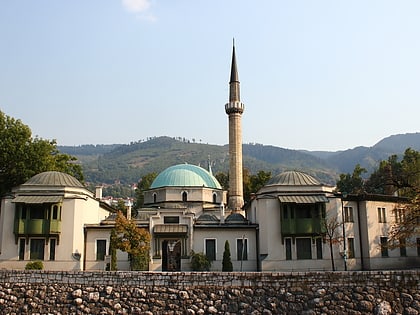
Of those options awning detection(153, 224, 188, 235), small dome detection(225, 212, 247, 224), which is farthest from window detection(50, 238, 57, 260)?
small dome detection(225, 212, 247, 224)

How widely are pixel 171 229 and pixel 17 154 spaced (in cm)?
1434

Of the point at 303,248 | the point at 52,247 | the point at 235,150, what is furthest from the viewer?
the point at 235,150

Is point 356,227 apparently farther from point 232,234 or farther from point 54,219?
point 54,219

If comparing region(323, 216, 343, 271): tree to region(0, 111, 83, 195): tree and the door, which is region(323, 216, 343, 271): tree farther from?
region(0, 111, 83, 195): tree

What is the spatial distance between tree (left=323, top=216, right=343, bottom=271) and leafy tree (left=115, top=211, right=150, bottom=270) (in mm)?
12080

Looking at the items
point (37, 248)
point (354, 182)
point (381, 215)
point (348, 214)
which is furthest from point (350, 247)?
point (354, 182)

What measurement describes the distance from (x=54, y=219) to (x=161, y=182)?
53.9 feet

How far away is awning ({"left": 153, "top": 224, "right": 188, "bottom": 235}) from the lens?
1375 inches

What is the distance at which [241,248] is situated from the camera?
3497 centimetres

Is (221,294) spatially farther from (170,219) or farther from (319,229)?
(170,219)

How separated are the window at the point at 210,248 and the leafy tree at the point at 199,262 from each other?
0.89 metres

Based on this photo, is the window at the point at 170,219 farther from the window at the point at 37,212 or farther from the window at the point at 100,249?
the window at the point at 37,212

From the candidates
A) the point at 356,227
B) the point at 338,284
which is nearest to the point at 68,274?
the point at 338,284

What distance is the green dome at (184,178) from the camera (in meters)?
47.4
